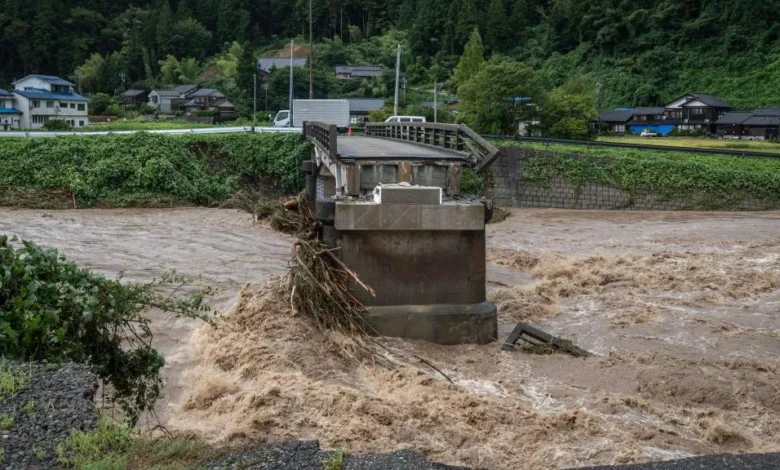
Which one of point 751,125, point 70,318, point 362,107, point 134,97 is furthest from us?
point 134,97

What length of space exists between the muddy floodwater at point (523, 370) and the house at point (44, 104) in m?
43.0

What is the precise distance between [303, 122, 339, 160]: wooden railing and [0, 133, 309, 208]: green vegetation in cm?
454

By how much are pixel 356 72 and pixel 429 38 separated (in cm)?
1116

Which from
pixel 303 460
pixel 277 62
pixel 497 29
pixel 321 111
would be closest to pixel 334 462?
pixel 303 460

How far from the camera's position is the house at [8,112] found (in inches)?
2345

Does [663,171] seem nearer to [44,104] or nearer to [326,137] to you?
Result: [326,137]

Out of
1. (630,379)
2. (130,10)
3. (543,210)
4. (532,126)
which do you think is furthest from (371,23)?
(630,379)

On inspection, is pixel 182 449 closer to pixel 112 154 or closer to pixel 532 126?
pixel 112 154

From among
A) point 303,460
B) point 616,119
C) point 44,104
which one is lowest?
point 303,460

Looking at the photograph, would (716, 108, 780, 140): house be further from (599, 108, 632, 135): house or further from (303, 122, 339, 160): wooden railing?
(303, 122, 339, 160): wooden railing

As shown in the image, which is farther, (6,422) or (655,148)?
(655,148)

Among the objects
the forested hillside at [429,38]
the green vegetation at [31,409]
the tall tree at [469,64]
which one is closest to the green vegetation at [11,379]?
the green vegetation at [31,409]

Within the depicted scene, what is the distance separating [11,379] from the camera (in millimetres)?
6238

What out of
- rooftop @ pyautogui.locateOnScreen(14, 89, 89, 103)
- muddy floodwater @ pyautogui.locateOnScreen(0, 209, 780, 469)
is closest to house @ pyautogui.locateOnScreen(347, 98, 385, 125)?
rooftop @ pyautogui.locateOnScreen(14, 89, 89, 103)
